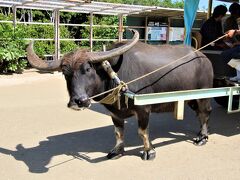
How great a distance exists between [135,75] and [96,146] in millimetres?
1320

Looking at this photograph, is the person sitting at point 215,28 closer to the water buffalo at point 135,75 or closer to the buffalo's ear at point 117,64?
the water buffalo at point 135,75

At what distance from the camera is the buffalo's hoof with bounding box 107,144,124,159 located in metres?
4.89

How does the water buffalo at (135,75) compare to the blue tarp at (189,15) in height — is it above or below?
below

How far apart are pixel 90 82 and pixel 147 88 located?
0.84 meters

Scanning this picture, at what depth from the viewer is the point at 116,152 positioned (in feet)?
16.1

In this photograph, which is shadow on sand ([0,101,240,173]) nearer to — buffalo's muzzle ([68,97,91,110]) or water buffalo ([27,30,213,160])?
water buffalo ([27,30,213,160])

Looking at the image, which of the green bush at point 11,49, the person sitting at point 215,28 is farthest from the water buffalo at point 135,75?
the green bush at point 11,49

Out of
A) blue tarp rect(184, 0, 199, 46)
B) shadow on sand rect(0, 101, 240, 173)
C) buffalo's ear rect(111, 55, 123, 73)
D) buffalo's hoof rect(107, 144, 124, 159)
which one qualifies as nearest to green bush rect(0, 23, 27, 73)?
shadow on sand rect(0, 101, 240, 173)

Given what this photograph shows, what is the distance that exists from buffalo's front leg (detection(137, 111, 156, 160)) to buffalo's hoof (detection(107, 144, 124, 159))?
29 cm

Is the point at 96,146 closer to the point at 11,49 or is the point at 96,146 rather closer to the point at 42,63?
the point at 42,63

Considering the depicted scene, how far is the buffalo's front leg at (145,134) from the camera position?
473 cm

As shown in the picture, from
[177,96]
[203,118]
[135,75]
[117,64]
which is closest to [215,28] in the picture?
[203,118]

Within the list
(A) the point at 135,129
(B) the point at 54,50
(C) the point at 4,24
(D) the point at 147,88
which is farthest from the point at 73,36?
(D) the point at 147,88

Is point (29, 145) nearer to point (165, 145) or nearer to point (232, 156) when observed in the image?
point (165, 145)
